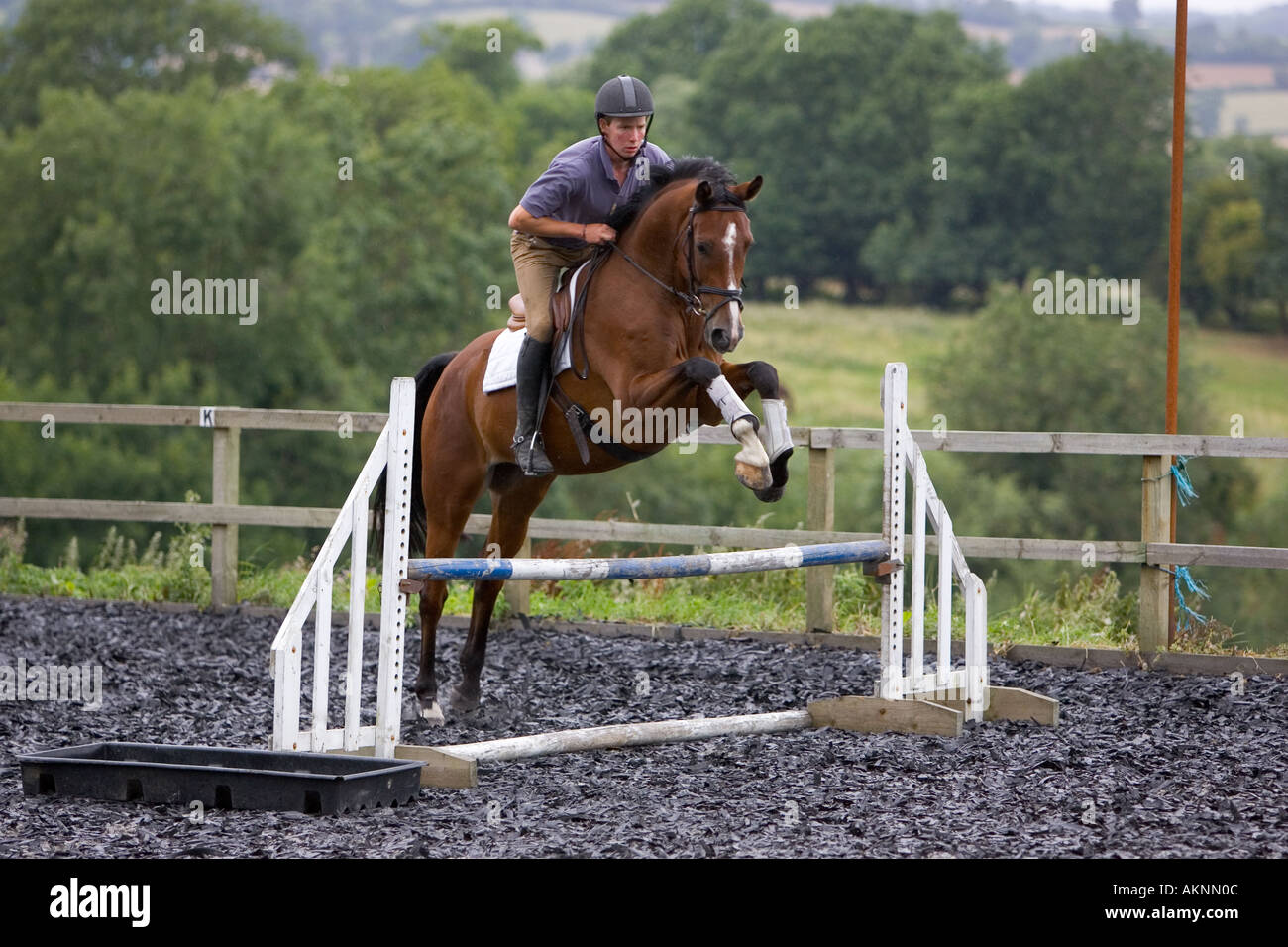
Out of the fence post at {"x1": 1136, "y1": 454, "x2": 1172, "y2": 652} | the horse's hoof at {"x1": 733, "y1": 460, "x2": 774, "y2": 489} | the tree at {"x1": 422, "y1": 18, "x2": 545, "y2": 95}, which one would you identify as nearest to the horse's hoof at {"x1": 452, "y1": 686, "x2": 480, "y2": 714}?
the horse's hoof at {"x1": 733, "y1": 460, "x2": 774, "y2": 489}

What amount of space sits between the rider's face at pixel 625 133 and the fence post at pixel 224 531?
13.4 ft

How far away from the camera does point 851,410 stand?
4178 cm

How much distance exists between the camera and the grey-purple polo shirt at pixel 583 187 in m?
5.43

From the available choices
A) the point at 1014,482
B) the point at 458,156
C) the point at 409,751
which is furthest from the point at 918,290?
the point at 409,751

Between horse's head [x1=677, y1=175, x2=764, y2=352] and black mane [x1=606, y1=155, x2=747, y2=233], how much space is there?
0.14 meters

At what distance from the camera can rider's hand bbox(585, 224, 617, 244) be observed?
17.3ft

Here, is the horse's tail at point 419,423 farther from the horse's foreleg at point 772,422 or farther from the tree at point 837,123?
the tree at point 837,123

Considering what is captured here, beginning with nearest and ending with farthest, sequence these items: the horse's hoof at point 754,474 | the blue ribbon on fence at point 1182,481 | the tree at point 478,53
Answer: the horse's hoof at point 754,474
the blue ribbon on fence at point 1182,481
the tree at point 478,53

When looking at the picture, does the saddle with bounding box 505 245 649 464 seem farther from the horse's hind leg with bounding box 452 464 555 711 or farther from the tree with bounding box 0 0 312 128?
the tree with bounding box 0 0 312 128

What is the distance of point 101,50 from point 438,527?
1401 inches

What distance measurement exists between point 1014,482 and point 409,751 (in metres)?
28.7

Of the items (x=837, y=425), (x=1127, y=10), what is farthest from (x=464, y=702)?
(x=1127, y=10)

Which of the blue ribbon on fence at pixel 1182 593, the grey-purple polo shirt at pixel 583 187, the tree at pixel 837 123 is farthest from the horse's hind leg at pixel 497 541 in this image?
the tree at pixel 837 123
